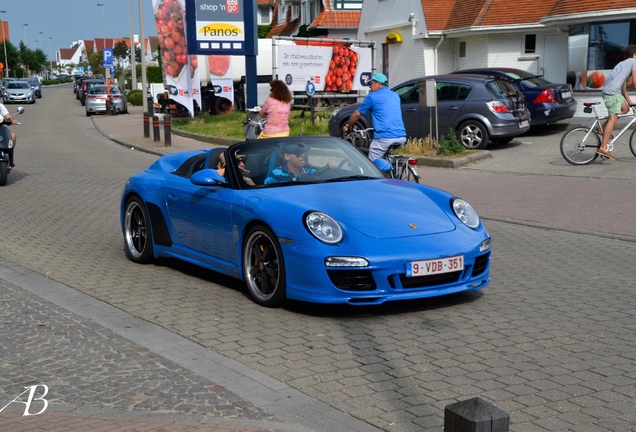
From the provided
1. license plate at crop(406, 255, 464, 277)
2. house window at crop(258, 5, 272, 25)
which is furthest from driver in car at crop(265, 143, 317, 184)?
house window at crop(258, 5, 272, 25)

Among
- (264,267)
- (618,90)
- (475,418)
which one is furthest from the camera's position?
(618,90)

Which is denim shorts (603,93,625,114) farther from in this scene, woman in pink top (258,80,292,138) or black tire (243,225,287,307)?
black tire (243,225,287,307)

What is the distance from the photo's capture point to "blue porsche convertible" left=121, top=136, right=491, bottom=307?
634cm

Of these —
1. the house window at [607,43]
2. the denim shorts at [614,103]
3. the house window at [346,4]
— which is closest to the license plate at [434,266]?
the denim shorts at [614,103]

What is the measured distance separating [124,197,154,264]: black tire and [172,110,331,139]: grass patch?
47.6 ft

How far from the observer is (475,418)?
2701mm

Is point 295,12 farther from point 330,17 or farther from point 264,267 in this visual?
point 264,267

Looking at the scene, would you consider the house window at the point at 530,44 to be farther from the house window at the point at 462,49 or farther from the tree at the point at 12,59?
the tree at the point at 12,59

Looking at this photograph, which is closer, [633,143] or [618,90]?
[618,90]

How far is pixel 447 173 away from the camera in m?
16.2

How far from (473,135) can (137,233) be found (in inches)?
445

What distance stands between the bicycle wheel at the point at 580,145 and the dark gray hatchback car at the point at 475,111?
8.25 feet

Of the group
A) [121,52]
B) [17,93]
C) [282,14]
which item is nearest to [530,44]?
[282,14]

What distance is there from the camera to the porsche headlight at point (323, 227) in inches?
251
